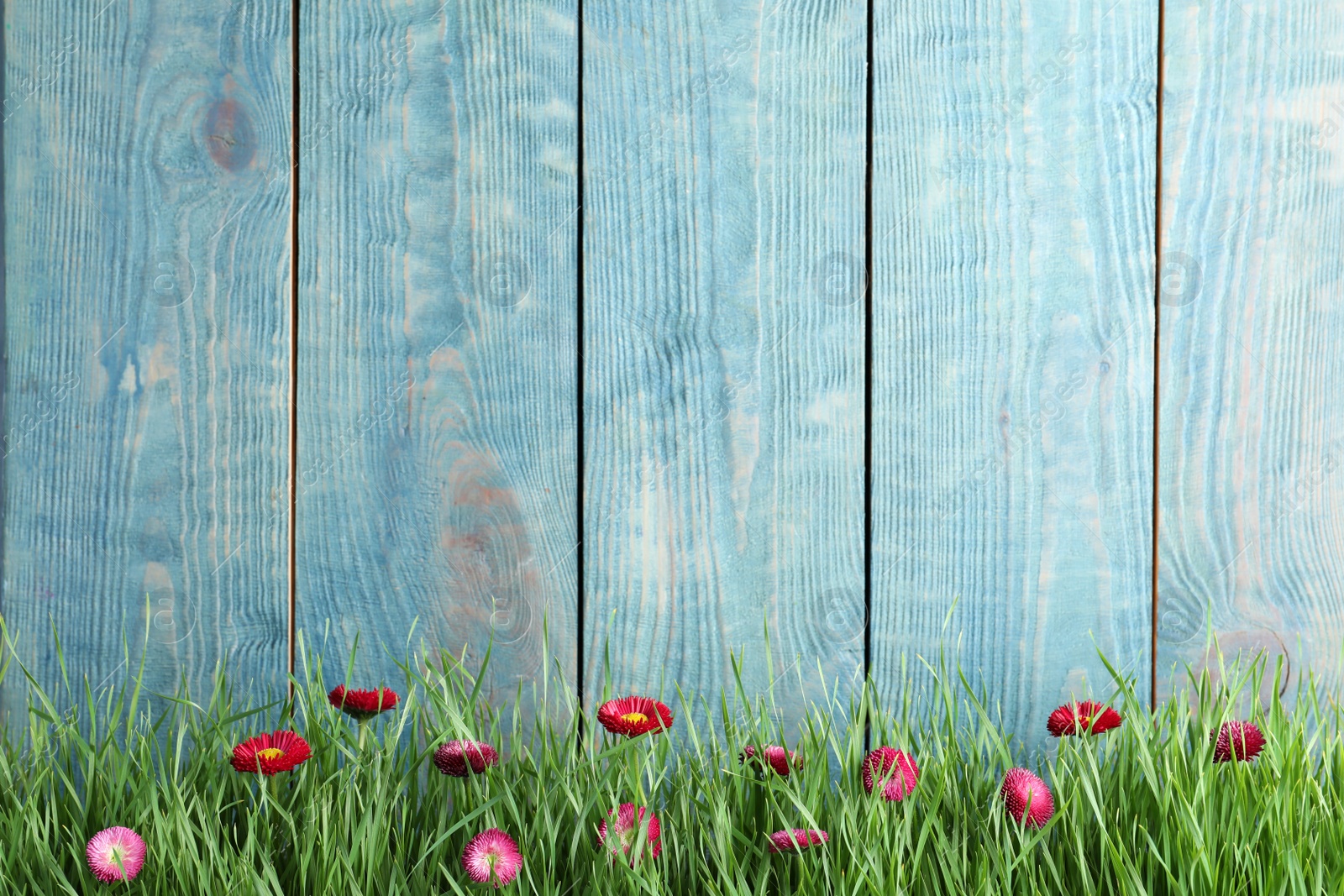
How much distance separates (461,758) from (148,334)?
477 mm

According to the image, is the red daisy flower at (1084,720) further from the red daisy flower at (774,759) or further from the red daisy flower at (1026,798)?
the red daisy flower at (774,759)

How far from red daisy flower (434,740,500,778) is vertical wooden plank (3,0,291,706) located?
0.24 m

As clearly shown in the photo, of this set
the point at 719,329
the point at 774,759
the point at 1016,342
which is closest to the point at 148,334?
the point at 719,329

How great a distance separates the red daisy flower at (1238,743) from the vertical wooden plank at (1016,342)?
0.41ft

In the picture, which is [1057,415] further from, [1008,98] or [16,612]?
[16,612]

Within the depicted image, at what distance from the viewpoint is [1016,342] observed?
2.85ft

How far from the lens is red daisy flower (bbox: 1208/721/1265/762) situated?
0.73 m

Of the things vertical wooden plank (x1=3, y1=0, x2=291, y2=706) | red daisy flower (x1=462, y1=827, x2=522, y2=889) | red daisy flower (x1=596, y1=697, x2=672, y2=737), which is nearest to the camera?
red daisy flower (x1=462, y1=827, x2=522, y2=889)

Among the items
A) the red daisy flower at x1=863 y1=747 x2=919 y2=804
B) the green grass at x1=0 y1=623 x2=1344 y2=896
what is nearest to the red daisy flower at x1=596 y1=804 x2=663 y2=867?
the green grass at x1=0 y1=623 x2=1344 y2=896

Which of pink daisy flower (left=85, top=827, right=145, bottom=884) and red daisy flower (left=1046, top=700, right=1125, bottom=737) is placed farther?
red daisy flower (left=1046, top=700, right=1125, bottom=737)

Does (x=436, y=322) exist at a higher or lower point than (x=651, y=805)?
higher

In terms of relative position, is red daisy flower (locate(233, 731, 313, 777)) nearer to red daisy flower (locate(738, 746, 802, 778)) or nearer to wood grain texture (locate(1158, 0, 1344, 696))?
red daisy flower (locate(738, 746, 802, 778))

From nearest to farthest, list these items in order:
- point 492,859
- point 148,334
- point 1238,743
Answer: point 492,859
point 1238,743
point 148,334

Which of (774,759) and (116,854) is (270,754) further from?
(774,759)
